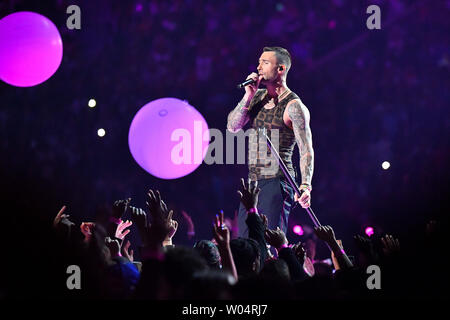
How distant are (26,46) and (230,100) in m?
1.70

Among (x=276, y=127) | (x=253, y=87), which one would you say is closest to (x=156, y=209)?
(x=276, y=127)

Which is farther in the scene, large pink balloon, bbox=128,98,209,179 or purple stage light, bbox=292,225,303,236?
purple stage light, bbox=292,225,303,236

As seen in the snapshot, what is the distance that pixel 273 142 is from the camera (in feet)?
11.9

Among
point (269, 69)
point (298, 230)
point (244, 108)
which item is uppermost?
point (269, 69)

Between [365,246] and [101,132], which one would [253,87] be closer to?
[365,246]

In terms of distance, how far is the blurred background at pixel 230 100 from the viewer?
4.49 metres

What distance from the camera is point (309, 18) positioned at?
14.8 ft

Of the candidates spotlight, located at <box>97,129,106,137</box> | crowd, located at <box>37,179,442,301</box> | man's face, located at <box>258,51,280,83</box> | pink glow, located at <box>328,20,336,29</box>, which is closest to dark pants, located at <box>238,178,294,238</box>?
man's face, located at <box>258,51,280,83</box>

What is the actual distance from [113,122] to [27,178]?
874mm

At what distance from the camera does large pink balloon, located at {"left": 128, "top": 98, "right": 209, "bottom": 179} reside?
4523 millimetres

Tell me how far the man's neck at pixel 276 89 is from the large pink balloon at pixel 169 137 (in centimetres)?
103

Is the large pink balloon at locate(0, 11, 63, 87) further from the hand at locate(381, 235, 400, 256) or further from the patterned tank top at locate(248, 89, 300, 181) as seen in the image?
the hand at locate(381, 235, 400, 256)

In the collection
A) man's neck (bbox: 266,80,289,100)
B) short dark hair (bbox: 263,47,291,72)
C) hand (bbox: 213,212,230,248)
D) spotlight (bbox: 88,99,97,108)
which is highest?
short dark hair (bbox: 263,47,291,72)
